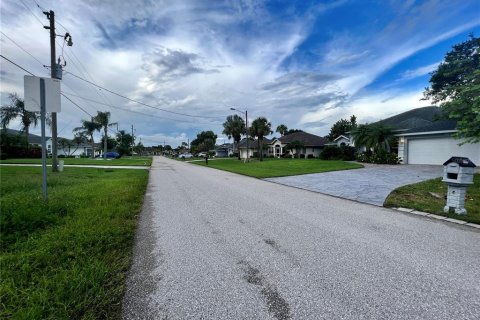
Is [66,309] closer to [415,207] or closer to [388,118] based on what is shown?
[415,207]

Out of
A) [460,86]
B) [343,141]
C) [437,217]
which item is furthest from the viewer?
[343,141]

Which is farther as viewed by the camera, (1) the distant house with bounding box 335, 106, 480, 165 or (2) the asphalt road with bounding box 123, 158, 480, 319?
(1) the distant house with bounding box 335, 106, 480, 165

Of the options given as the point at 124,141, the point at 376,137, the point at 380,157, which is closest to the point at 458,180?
the point at 380,157

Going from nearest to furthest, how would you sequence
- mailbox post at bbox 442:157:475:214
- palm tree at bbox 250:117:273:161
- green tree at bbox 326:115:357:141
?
mailbox post at bbox 442:157:475:214, palm tree at bbox 250:117:273:161, green tree at bbox 326:115:357:141

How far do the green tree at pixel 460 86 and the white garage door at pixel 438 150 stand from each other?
3.39 metres

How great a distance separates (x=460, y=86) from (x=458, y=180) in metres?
7.91

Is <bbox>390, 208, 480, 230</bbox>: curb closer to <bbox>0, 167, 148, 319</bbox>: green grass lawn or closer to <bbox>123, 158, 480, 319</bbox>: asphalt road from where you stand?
<bbox>123, 158, 480, 319</bbox>: asphalt road

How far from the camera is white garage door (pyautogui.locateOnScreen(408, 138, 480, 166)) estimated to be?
57.6 ft

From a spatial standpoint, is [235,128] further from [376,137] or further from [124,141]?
[124,141]

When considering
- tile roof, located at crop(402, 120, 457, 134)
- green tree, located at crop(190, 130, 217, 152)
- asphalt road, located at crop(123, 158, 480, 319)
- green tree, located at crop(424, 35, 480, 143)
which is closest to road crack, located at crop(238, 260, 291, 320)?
asphalt road, located at crop(123, 158, 480, 319)

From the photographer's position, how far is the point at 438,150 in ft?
63.0

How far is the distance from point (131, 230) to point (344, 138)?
3408 centimetres

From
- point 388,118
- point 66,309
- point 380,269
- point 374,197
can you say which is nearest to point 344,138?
point 388,118

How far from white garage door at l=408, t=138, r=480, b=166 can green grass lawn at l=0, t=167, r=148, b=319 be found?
75.2ft
